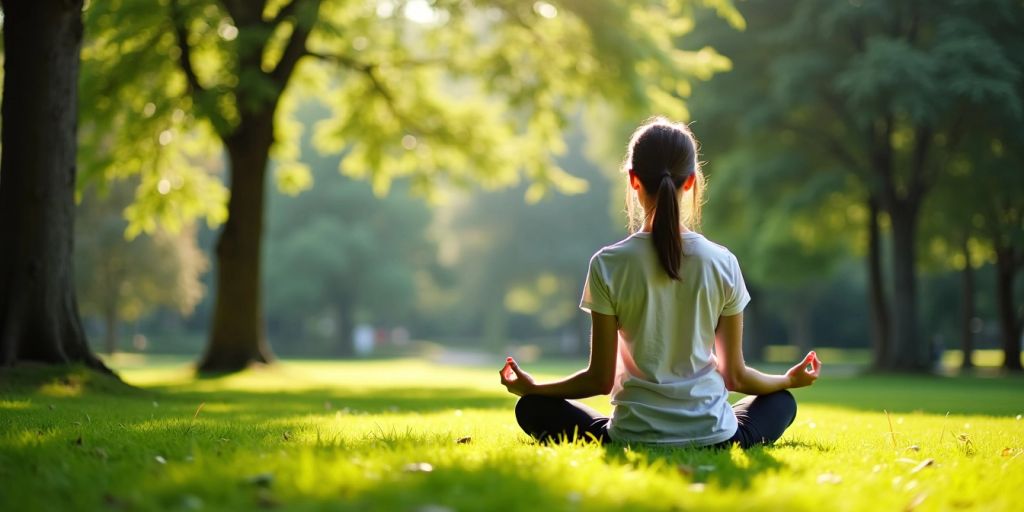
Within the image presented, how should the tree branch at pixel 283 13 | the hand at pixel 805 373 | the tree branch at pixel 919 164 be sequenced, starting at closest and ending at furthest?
the hand at pixel 805 373, the tree branch at pixel 283 13, the tree branch at pixel 919 164

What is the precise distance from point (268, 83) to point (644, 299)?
10.8m

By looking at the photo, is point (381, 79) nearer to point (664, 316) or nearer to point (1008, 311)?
point (664, 316)

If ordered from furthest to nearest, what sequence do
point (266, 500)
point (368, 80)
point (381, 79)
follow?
point (368, 80)
point (381, 79)
point (266, 500)

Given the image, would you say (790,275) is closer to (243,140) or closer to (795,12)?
(795,12)

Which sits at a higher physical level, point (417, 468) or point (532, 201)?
point (532, 201)

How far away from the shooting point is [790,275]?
2888 centimetres

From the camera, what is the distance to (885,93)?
69.6ft

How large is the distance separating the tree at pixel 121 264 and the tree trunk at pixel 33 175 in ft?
82.6

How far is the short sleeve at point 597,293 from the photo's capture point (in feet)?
14.6

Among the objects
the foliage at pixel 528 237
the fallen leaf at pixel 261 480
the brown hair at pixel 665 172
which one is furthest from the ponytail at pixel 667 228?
the foliage at pixel 528 237

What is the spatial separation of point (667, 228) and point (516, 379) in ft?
3.74

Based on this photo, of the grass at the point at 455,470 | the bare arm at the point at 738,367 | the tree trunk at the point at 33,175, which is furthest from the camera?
the tree trunk at the point at 33,175

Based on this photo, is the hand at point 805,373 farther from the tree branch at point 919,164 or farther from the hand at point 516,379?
the tree branch at point 919,164

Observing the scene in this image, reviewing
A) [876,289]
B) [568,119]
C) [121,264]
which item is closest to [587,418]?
[568,119]
